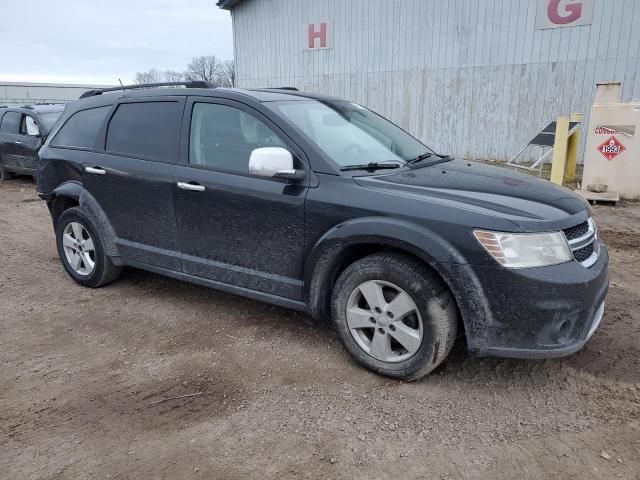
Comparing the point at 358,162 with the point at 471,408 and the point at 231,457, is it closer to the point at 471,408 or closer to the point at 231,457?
the point at 471,408

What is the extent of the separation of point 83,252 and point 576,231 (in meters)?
4.21

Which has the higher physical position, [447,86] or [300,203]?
[447,86]

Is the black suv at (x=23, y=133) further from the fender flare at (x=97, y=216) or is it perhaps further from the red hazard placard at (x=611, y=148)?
the red hazard placard at (x=611, y=148)

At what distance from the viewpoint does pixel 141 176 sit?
4.10 m

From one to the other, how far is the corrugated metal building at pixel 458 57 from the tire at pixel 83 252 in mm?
11266

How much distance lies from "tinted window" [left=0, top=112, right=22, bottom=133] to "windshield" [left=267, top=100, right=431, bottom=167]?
10095mm

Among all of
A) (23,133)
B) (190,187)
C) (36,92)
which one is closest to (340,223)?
(190,187)

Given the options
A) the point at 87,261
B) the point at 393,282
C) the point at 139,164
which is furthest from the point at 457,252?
the point at 87,261

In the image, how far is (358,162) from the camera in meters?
3.48

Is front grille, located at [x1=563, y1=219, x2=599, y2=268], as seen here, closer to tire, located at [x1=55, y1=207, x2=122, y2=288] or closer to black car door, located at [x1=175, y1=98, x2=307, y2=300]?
black car door, located at [x1=175, y1=98, x2=307, y2=300]

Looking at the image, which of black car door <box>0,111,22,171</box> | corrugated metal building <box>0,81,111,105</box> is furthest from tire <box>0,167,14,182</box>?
corrugated metal building <box>0,81,111,105</box>

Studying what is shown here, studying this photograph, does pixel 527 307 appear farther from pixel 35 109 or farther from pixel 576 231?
pixel 35 109

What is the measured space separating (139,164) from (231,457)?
102 inches

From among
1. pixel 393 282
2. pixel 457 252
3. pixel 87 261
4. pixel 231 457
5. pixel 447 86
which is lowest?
pixel 231 457
